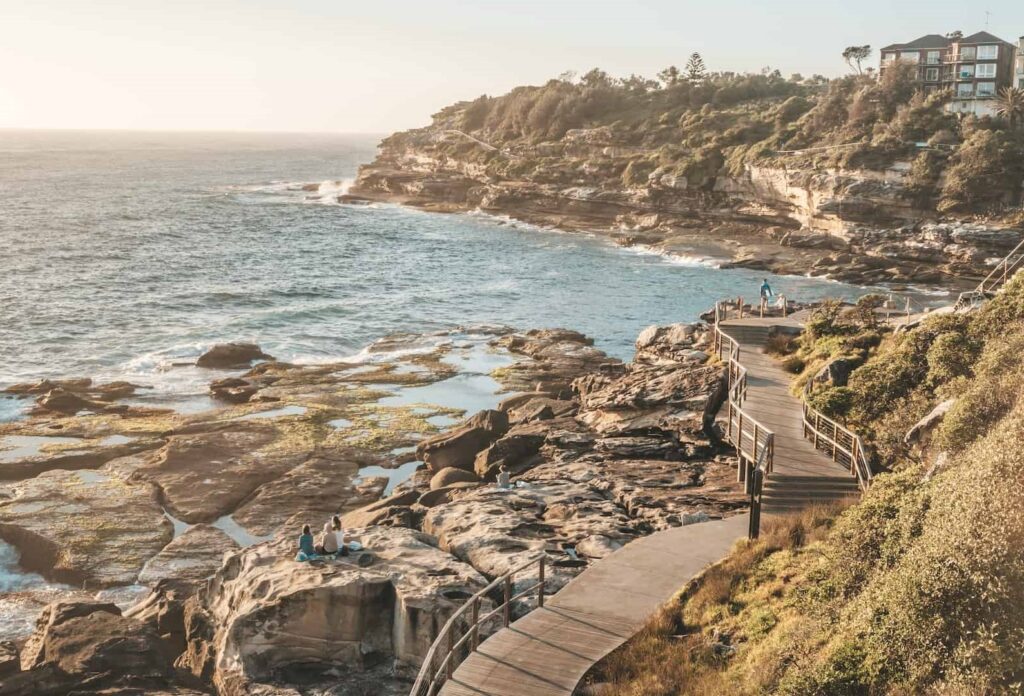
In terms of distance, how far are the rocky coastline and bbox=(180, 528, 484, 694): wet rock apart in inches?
1.6

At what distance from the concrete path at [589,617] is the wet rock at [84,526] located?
14.8 m

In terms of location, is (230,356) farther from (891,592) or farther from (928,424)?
(891,592)

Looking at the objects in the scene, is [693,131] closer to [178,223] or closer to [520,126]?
[520,126]

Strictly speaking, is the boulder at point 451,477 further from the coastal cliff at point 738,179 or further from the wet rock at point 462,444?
the coastal cliff at point 738,179

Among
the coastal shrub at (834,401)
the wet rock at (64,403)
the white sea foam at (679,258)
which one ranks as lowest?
the wet rock at (64,403)

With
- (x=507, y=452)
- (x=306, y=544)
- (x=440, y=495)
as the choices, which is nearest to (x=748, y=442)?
(x=507, y=452)

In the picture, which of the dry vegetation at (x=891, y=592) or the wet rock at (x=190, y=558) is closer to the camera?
the dry vegetation at (x=891, y=592)

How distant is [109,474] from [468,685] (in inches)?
909

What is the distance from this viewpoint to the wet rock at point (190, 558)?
85.2 ft

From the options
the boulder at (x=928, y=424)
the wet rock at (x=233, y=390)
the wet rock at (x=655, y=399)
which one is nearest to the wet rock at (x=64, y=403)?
the wet rock at (x=233, y=390)

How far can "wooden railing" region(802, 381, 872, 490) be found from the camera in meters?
21.4

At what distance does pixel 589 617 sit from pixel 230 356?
118 feet

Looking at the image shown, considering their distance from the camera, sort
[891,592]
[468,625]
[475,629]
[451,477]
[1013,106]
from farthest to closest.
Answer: [1013,106], [451,477], [468,625], [475,629], [891,592]

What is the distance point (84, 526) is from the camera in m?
28.9
